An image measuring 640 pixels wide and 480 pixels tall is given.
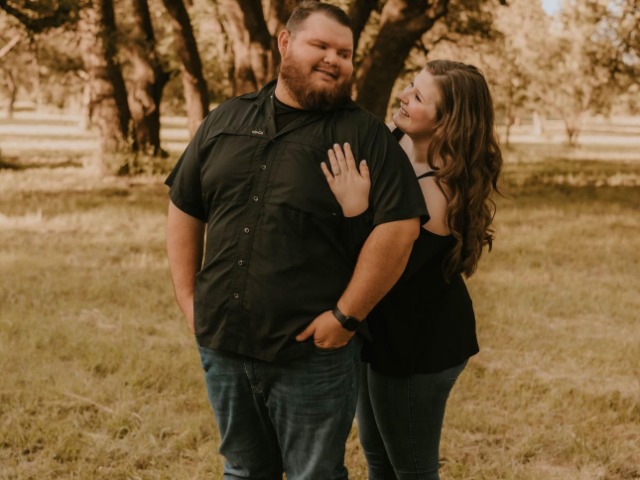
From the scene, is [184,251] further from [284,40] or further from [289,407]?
[284,40]

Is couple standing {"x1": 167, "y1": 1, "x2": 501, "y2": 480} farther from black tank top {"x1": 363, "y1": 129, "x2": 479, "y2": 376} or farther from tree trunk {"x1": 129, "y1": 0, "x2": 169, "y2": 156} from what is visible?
tree trunk {"x1": 129, "y1": 0, "x2": 169, "y2": 156}

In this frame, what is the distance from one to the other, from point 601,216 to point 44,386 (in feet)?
33.7

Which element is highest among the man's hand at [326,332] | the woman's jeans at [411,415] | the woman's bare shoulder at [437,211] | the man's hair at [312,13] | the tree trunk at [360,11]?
the tree trunk at [360,11]

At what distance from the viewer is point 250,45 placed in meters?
12.8

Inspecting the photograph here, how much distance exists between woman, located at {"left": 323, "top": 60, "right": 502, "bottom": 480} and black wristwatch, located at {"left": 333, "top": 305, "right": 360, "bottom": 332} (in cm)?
24

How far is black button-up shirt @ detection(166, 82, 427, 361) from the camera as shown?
8.44ft

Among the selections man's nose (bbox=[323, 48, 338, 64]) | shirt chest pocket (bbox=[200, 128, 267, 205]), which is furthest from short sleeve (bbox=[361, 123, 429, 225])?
shirt chest pocket (bbox=[200, 128, 267, 205])

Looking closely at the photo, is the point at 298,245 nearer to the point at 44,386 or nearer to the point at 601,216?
the point at 44,386

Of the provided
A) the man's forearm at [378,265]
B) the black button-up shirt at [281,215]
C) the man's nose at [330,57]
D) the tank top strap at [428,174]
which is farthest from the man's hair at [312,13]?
the man's forearm at [378,265]

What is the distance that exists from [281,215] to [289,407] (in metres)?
0.65

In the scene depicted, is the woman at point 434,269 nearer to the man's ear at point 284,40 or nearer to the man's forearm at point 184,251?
the man's ear at point 284,40

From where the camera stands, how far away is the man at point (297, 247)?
2.57 m

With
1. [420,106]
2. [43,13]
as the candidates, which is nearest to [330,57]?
[420,106]

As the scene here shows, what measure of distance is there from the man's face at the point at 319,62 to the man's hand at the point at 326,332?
2.30 ft
